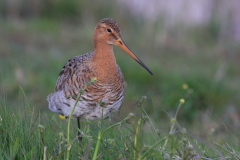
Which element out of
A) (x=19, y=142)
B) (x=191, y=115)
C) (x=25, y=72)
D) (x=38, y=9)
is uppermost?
(x=38, y=9)

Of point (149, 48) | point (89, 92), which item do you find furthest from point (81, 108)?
point (149, 48)

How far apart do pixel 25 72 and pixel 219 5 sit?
505 cm

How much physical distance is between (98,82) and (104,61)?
0.74ft

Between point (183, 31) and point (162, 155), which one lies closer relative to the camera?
point (162, 155)

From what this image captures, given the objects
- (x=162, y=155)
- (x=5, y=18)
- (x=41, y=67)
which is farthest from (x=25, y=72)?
(x=162, y=155)

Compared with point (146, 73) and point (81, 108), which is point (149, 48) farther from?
point (81, 108)

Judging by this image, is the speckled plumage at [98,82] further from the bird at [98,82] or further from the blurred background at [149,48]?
the blurred background at [149,48]

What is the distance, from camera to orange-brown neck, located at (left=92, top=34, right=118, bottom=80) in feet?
10.7

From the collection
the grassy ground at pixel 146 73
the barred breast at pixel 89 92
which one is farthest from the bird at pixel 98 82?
the grassy ground at pixel 146 73

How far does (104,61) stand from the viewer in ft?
10.8

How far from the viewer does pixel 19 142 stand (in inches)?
93.2

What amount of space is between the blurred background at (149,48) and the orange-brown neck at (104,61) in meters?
2.18

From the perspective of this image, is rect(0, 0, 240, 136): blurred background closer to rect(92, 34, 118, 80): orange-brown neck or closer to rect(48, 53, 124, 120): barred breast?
rect(48, 53, 124, 120): barred breast

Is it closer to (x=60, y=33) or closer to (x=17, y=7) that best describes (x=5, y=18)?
(x=17, y=7)
